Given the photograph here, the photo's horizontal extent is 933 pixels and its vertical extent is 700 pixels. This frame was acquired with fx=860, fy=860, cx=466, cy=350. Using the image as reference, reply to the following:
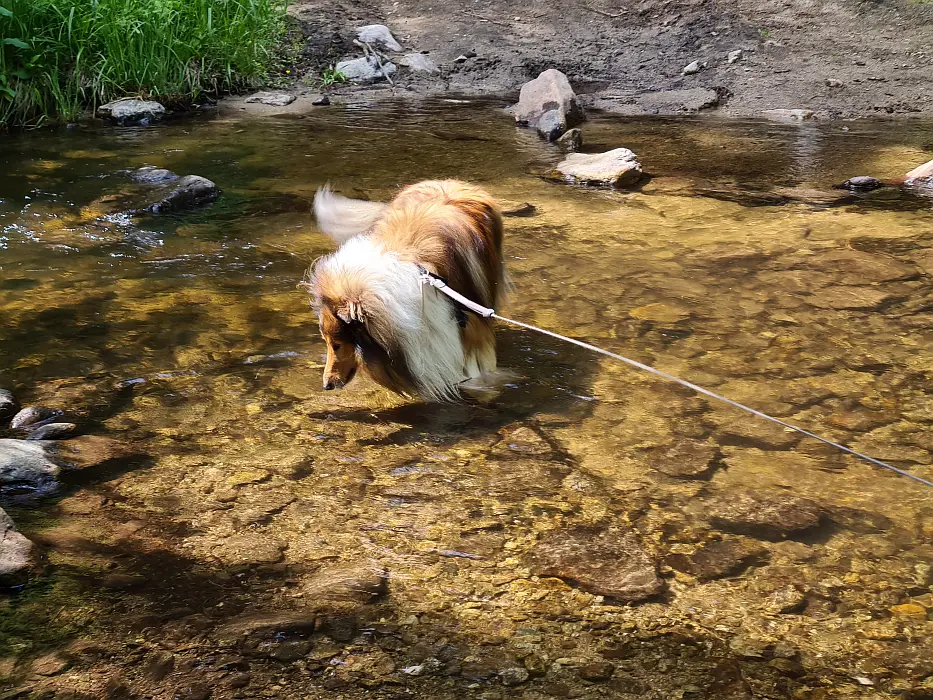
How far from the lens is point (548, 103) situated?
31.0ft

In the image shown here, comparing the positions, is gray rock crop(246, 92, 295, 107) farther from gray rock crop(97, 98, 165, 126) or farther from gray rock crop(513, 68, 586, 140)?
gray rock crop(513, 68, 586, 140)

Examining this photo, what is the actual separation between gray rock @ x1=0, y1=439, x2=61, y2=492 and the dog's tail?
225 cm

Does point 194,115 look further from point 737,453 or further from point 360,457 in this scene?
point 737,453

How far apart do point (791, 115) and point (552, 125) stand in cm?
284

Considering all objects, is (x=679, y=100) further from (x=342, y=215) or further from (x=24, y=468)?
(x=24, y=468)

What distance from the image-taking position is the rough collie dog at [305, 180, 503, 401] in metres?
3.98

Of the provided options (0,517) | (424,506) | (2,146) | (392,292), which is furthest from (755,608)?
(2,146)

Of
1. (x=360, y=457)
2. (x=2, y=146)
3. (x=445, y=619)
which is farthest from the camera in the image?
(x=2, y=146)

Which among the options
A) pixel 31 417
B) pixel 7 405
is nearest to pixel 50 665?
pixel 31 417

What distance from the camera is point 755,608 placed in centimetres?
284

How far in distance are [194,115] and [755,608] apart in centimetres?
892

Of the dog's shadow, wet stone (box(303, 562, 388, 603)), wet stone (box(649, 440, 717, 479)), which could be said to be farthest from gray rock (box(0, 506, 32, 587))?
wet stone (box(649, 440, 717, 479))

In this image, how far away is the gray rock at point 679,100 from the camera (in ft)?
33.2

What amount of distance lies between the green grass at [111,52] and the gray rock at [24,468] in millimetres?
6907
